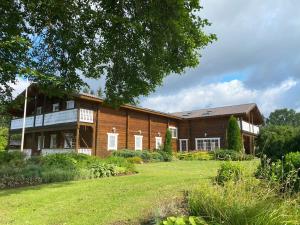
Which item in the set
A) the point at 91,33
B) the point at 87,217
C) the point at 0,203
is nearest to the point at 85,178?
the point at 0,203

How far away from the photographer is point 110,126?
27.6m

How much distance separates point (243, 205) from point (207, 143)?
1138 inches

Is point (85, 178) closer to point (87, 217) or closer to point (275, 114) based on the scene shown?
point (87, 217)

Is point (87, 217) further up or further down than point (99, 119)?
further down

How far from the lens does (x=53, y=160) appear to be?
15.5m

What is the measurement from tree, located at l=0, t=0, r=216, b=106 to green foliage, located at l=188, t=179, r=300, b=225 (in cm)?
530

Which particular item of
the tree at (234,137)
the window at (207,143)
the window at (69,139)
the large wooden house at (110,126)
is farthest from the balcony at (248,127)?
the window at (69,139)

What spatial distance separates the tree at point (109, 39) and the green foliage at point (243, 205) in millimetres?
5301

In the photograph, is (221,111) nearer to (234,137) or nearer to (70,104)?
(234,137)

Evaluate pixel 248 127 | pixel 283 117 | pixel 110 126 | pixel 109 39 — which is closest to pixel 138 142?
pixel 110 126

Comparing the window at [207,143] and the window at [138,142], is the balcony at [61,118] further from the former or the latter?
the window at [207,143]

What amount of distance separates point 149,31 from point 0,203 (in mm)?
6329

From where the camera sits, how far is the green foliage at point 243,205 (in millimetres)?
4648

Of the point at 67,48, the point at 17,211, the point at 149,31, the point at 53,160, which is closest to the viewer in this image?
the point at 17,211
